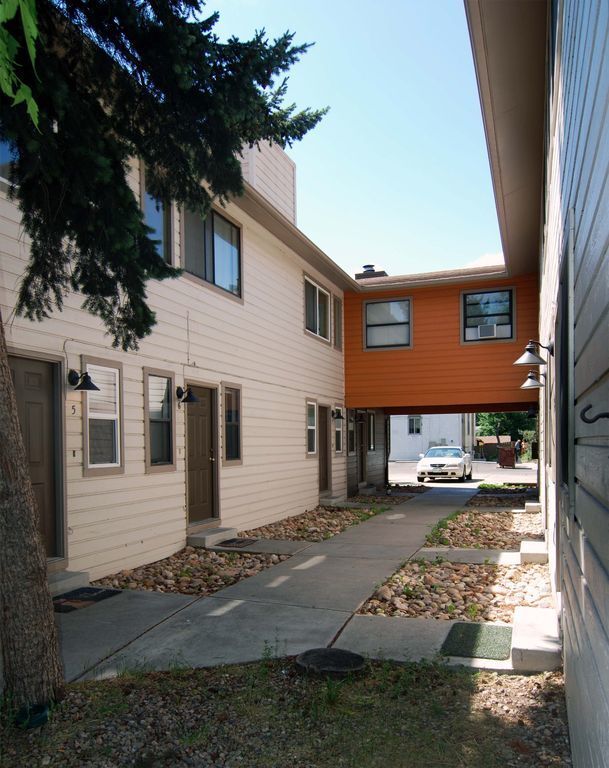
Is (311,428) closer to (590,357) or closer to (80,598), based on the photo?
(80,598)

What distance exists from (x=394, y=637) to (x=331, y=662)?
0.89 metres

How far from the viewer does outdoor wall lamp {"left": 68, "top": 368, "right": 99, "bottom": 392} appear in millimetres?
6520

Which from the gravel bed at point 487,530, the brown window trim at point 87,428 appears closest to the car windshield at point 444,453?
the gravel bed at point 487,530

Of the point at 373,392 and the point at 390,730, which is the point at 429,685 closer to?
the point at 390,730

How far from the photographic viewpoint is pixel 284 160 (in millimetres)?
14703

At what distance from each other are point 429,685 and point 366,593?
7.72 feet

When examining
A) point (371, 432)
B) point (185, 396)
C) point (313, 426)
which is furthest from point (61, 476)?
point (371, 432)

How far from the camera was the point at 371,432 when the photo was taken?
1906 cm

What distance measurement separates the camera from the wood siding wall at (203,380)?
258 inches

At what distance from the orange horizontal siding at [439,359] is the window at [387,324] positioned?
160 millimetres

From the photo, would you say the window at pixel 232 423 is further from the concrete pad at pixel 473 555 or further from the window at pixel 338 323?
the window at pixel 338 323

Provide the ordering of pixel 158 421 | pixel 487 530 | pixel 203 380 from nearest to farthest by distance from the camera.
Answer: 1. pixel 158 421
2. pixel 203 380
3. pixel 487 530

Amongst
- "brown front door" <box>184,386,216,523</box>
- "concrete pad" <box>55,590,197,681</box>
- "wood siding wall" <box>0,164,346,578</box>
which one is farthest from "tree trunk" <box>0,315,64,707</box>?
"brown front door" <box>184,386,216,523</box>

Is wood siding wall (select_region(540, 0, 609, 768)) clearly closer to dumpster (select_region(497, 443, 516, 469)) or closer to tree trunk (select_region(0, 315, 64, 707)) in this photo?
tree trunk (select_region(0, 315, 64, 707))
